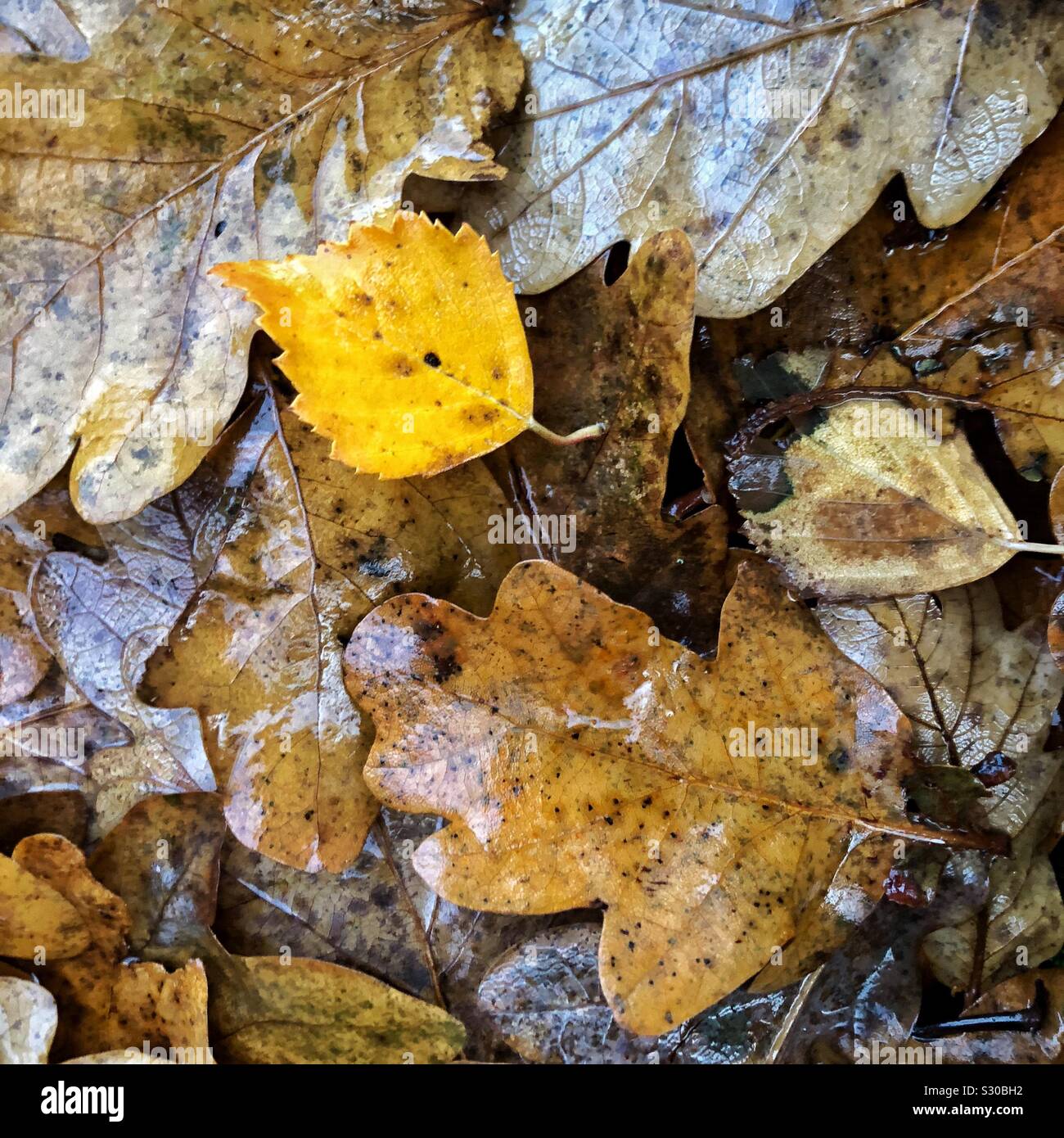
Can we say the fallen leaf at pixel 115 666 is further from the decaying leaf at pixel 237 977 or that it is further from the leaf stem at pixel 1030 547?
the leaf stem at pixel 1030 547

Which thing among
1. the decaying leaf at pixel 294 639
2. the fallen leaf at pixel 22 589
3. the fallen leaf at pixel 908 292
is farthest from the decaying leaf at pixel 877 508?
the fallen leaf at pixel 22 589

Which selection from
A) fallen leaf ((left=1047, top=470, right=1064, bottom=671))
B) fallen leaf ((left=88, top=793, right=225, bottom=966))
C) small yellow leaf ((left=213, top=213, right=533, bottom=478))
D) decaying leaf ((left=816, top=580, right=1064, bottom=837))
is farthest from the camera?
fallen leaf ((left=88, top=793, right=225, bottom=966))

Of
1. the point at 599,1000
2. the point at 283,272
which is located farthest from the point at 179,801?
the point at 283,272

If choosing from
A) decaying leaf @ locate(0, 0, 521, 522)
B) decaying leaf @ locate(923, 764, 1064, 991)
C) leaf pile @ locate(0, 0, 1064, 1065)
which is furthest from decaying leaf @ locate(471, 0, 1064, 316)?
decaying leaf @ locate(923, 764, 1064, 991)

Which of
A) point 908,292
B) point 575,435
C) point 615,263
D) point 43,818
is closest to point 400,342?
point 575,435

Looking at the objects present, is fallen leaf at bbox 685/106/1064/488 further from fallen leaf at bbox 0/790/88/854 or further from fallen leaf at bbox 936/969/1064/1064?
fallen leaf at bbox 0/790/88/854
